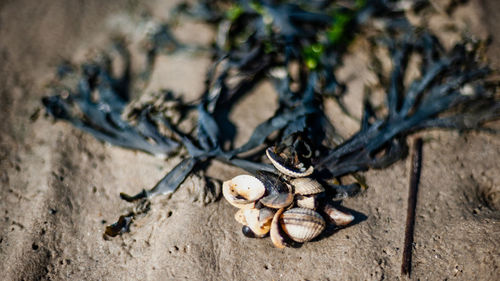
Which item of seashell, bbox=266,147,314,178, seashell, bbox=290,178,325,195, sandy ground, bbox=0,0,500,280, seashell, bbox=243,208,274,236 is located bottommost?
sandy ground, bbox=0,0,500,280

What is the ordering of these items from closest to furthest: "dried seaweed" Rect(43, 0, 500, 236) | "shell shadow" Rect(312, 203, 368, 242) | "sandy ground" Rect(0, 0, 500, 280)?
1. "sandy ground" Rect(0, 0, 500, 280)
2. "shell shadow" Rect(312, 203, 368, 242)
3. "dried seaweed" Rect(43, 0, 500, 236)

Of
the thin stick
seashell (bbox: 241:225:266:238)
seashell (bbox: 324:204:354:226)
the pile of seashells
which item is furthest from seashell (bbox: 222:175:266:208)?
the thin stick

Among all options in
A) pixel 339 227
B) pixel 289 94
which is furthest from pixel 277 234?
pixel 289 94

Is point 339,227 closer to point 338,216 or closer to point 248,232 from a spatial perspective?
point 338,216

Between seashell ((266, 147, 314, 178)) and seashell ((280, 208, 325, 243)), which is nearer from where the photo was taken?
seashell ((280, 208, 325, 243))

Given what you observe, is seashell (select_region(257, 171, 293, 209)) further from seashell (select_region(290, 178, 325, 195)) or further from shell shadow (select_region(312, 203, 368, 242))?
shell shadow (select_region(312, 203, 368, 242))
